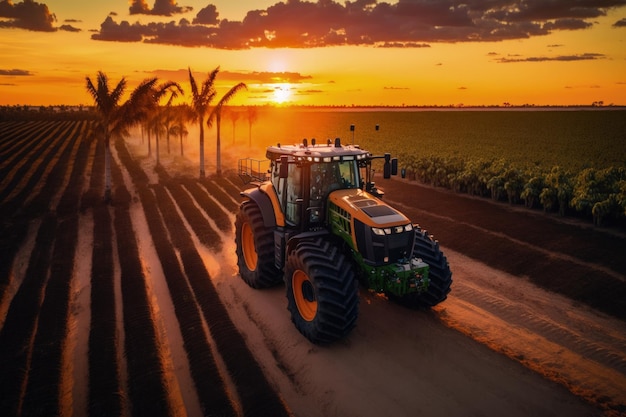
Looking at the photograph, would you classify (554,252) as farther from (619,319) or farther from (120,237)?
(120,237)

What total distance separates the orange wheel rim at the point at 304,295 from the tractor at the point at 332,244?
20 mm

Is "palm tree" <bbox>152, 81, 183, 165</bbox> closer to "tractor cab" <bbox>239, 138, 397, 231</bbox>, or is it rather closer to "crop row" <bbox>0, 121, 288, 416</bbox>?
"crop row" <bbox>0, 121, 288, 416</bbox>

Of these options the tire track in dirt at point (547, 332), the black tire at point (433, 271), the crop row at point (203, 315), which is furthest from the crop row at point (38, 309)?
the tire track in dirt at point (547, 332)

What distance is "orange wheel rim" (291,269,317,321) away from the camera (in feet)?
26.3

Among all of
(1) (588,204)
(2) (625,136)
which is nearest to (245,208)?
(1) (588,204)

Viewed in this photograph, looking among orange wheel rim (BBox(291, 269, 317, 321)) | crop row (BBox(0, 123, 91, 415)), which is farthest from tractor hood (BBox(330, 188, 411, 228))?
crop row (BBox(0, 123, 91, 415))

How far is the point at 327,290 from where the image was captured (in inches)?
284

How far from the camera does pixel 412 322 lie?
8555 mm

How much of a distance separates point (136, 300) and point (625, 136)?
216 ft

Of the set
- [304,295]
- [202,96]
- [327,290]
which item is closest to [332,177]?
[304,295]

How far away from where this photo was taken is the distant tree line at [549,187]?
14.6 m

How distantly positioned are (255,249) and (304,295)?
236cm

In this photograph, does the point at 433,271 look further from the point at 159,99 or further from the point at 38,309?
the point at 159,99

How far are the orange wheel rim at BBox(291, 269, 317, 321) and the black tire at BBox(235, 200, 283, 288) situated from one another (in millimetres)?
1682
